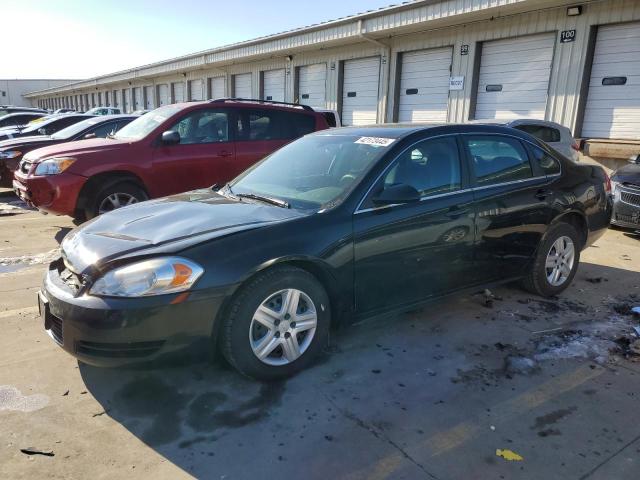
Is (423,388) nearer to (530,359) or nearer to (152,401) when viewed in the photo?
(530,359)

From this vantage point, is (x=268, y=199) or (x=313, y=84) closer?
(x=268, y=199)

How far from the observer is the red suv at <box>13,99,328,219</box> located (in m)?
6.31

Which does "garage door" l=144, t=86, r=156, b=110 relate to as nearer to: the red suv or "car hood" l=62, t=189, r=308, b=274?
the red suv

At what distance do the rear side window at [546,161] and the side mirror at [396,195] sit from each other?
1.79m

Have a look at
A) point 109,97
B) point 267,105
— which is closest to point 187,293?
point 267,105

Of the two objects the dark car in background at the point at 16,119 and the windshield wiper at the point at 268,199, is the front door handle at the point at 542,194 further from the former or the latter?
the dark car in background at the point at 16,119

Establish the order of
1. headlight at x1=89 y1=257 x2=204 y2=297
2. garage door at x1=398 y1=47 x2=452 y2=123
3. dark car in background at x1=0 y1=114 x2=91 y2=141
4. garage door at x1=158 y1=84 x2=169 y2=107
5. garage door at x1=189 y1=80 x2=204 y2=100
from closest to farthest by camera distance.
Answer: headlight at x1=89 y1=257 x2=204 y2=297, dark car in background at x1=0 y1=114 x2=91 y2=141, garage door at x1=398 y1=47 x2=452 y2=123, garage door at x1=189 y1=80 x2=204 y2=100, garage door at x1=158 y1=84 x2=169 y2=107

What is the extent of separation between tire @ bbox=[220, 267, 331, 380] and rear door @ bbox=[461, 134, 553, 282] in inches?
60.5

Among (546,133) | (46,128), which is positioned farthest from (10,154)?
(546,133)

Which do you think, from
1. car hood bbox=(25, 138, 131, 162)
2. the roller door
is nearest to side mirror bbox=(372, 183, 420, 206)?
car hood bbox=(25, 138, 131, 162)

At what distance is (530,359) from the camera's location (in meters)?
3.51

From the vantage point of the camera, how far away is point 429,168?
12.4 ft

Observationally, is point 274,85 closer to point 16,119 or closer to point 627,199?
point 16,119

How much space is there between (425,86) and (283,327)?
41.2ft
